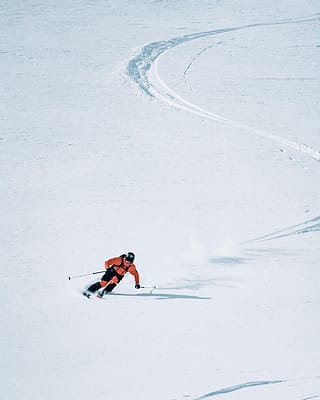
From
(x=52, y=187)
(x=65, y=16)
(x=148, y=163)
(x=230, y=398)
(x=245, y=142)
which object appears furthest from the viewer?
(x=65, y=16)

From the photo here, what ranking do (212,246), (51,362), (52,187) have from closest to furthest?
(51,362) → (212,246) → (52,187)

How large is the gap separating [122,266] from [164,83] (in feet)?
28.8

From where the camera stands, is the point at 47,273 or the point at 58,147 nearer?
the point at 47,273

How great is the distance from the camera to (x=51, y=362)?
6531 mm

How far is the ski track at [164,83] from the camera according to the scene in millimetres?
12836

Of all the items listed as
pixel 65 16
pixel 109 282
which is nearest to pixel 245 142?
pixel 109 282

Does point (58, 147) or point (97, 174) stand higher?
point (58, 147)

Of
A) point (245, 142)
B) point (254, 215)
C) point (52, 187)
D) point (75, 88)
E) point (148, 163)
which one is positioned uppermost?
point (75, 88)

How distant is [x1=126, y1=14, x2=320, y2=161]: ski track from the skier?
5.92 meters

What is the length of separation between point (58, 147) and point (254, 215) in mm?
4932

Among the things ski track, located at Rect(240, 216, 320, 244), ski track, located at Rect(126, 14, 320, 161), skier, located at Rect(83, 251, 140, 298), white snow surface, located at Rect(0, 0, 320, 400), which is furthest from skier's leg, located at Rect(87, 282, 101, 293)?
ski track, located at Rect(126, 14, 320, 161)

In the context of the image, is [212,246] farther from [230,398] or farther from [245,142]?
[245,142]

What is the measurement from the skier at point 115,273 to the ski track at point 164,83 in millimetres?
5924

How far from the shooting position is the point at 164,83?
15.5 m
